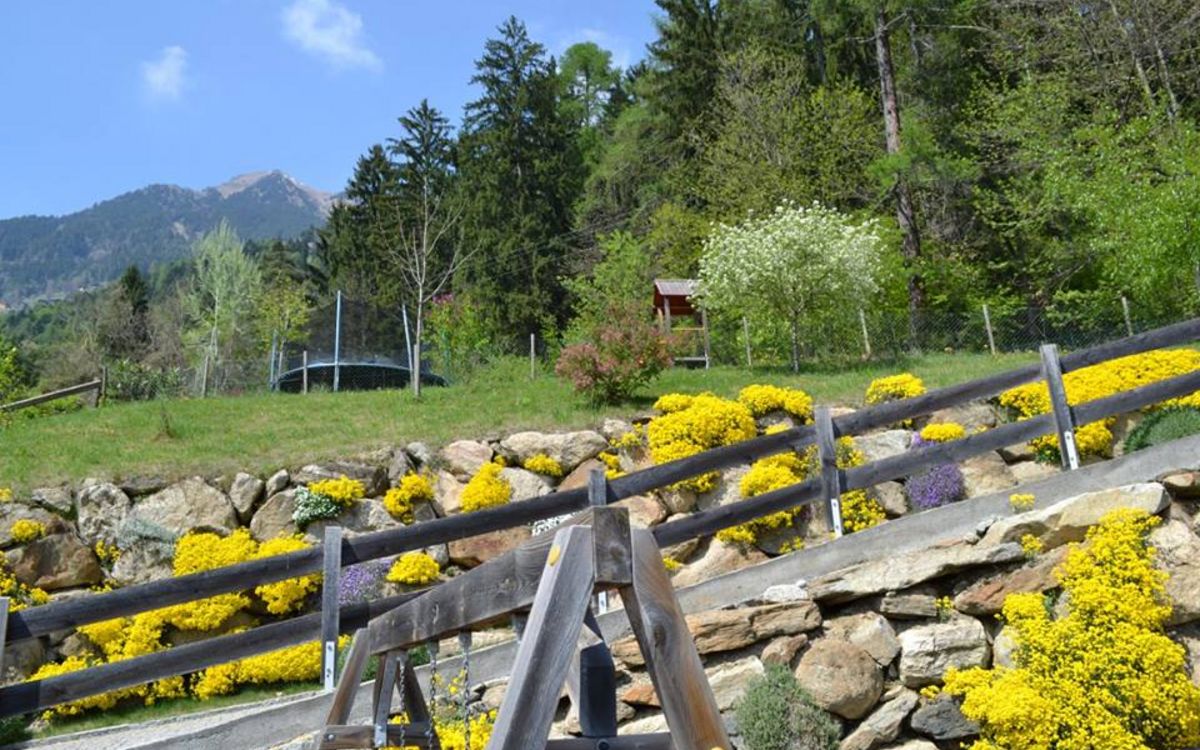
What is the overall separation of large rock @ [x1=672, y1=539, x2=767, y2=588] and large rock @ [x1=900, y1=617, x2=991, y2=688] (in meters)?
3.90

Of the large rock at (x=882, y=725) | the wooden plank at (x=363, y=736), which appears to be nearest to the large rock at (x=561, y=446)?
the large rock at (x=882, y=725)

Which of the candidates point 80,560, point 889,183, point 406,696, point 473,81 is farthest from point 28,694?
point 473,81

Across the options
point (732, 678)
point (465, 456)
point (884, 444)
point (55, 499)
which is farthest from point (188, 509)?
point (884, 444)

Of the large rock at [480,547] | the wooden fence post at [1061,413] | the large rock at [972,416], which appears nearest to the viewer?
the wooden fence post at [1061,413]

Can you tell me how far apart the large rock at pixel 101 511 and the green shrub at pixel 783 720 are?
29.6 ft

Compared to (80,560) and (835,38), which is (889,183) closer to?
(835,38)

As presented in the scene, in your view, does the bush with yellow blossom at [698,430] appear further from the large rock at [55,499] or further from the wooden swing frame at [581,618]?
the wooden swing frame at [581,618]

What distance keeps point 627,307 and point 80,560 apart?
9.19 meters

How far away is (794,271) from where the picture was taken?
63.4 ft

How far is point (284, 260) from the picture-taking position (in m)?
56.7

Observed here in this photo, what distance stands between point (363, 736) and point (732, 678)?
2.94 metres

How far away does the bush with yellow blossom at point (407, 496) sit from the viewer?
1249cm

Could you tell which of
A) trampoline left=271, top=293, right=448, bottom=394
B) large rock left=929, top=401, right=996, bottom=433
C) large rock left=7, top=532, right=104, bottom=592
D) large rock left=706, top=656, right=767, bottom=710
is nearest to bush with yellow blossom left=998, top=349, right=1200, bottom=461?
large rock left=929, top=401, right=996, bottom=433

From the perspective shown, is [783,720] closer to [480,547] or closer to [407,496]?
[480,547]
